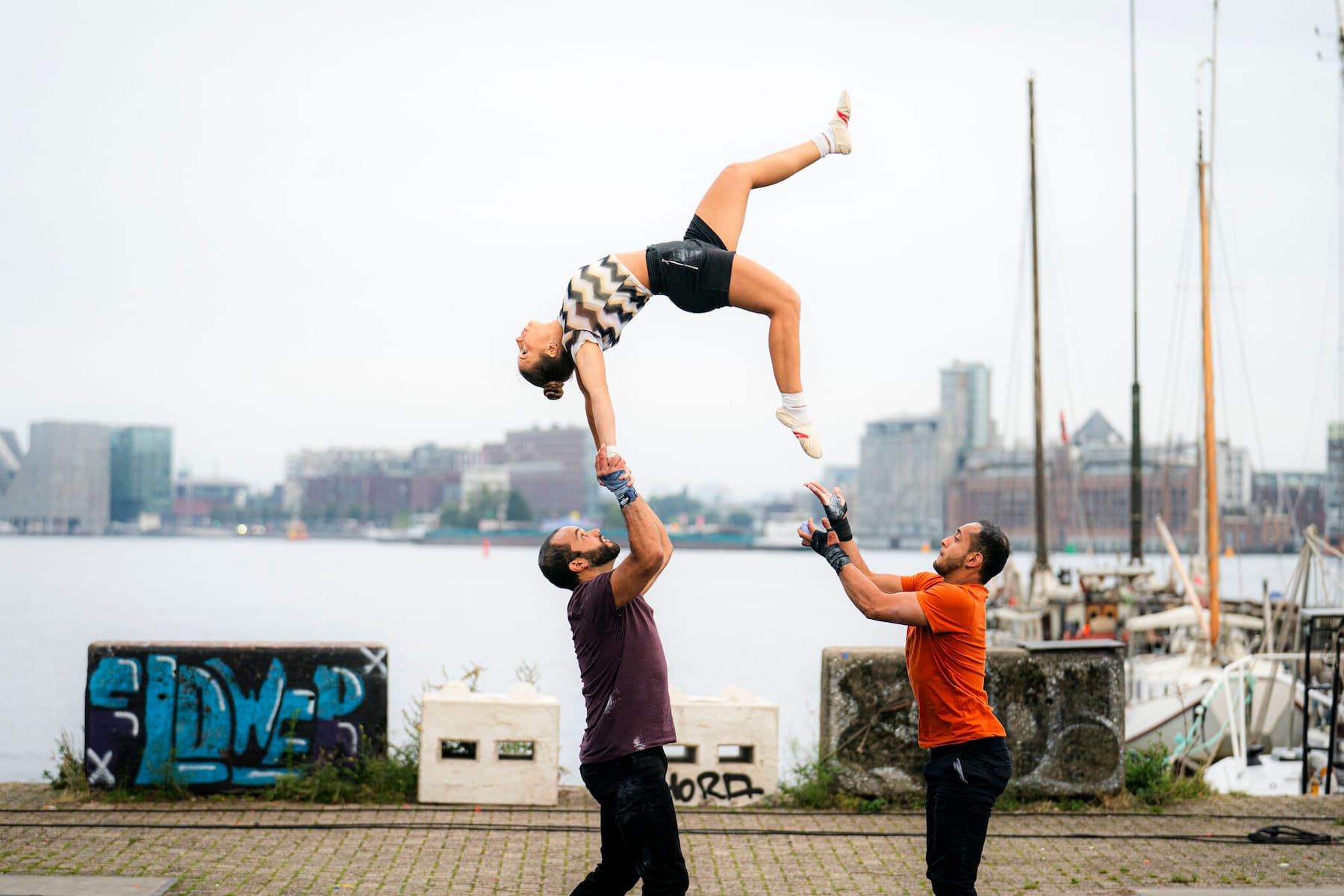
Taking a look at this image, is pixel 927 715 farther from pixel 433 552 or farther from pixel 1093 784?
pixel 433 552

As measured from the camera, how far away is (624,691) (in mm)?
5504

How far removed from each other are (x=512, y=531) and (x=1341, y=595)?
12183cm

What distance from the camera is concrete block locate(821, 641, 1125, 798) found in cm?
988

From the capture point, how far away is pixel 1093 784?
32.7 ft

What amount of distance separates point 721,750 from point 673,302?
5180 mm

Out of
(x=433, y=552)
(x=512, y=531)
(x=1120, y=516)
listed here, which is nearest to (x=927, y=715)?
(x=1120, y=516)

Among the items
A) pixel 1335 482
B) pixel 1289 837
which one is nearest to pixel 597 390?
pixel 1289 837

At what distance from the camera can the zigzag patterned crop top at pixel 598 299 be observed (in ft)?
17.9

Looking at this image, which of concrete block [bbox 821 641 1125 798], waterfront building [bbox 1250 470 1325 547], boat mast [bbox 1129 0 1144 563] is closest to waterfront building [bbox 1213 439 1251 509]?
waterfront building [bbox 1250 470 1325 547]

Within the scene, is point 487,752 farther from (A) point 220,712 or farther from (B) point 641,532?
(B) point 641,532

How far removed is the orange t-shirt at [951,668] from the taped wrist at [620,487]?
4.36ft

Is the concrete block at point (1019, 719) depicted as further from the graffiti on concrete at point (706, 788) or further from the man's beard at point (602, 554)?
the man's beard at point (602, 554)

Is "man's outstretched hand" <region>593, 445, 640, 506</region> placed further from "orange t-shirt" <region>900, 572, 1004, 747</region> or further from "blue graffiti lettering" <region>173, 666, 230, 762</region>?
"blue graffiti lettering" <region>173, 666, 230, 762</region>

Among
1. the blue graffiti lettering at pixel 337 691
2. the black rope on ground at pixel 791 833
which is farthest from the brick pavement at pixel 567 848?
the blue graffiti lettering at pixel 337 691
